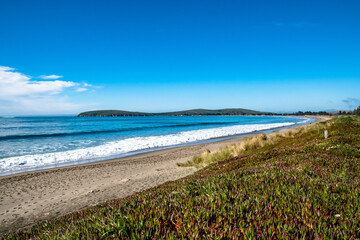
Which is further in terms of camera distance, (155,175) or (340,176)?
(155,175)

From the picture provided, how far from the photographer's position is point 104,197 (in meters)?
8.95

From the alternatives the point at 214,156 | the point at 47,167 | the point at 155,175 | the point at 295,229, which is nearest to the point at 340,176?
the point at 295,229

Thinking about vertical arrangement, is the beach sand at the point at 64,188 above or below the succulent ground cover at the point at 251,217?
below

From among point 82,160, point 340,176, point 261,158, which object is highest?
point 340,176

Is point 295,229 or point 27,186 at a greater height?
point 295,229

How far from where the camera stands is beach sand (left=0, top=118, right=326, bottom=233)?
7785 millimetres

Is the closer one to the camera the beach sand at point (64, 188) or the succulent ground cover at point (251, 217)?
the succulent ground cover at point (251, 217)

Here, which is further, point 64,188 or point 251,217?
point 64,188

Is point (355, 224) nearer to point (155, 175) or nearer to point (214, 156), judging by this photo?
point (155, 175)

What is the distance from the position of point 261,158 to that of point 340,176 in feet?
14.1

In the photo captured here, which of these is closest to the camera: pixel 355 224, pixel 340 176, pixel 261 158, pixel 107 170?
pixel 355 224

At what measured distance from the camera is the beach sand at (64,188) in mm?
7785

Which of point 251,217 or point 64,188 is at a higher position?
point 251,217

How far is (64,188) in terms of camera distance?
10773mm
